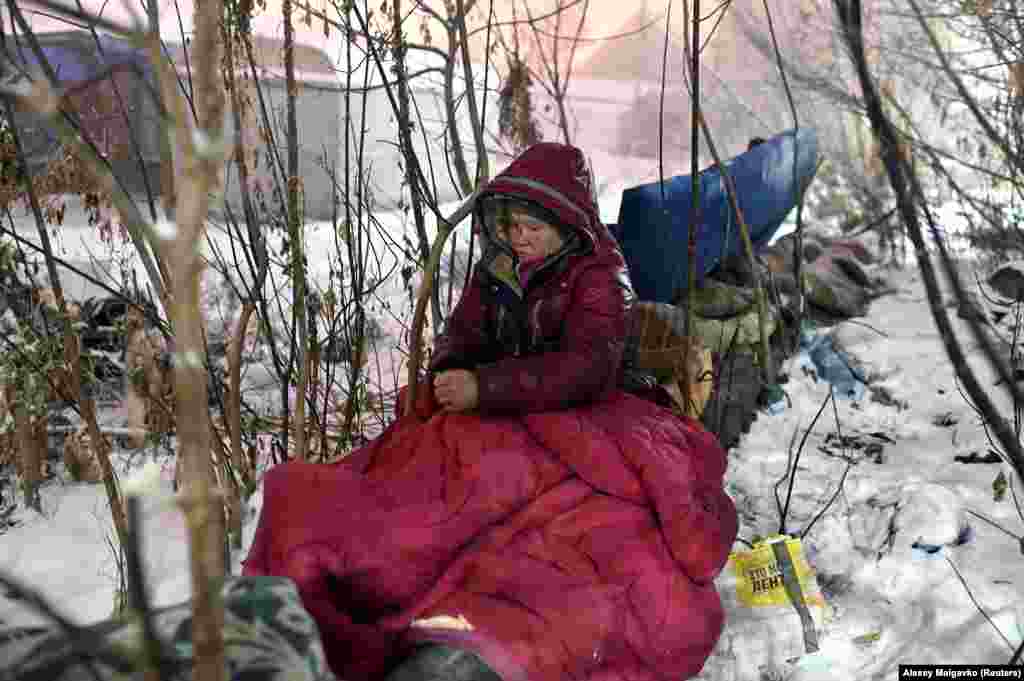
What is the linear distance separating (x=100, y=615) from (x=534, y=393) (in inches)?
41.9

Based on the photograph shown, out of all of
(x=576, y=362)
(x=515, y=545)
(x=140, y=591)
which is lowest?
(x=515, y=545)

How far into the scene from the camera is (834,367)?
3904mm

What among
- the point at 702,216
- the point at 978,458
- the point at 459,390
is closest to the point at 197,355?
the point at 459,390

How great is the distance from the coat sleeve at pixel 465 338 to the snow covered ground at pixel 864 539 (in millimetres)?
663

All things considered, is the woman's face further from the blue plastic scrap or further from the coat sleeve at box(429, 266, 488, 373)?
the blue plastic scrap

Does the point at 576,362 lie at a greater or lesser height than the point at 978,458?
greater

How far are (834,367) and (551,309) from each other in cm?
230

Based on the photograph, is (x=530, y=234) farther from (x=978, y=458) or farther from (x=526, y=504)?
(x=978, y=458)

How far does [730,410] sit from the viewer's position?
10.2ft

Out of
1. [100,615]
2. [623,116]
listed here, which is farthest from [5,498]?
[623,116]

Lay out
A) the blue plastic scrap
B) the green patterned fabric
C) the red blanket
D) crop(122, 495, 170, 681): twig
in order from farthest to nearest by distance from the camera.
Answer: the blue plastic scrap < the red blanket < the green patterned fabric < crop(122, 495, 170, 681): twig

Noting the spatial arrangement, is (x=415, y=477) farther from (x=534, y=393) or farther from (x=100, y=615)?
(x=100, y=615)

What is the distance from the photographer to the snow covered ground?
6.04 ft

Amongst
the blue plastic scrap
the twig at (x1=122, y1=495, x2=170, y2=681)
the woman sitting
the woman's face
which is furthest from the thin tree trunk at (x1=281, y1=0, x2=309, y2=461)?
the blue plastic scrap
